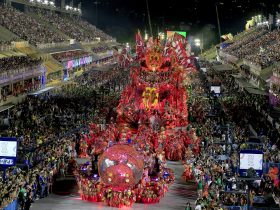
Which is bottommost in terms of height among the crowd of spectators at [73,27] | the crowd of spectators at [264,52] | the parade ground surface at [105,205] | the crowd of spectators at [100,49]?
the parade ground surface at [105,205]

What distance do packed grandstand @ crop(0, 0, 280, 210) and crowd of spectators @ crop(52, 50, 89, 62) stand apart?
0.91 ft

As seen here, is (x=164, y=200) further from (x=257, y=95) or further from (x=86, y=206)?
(x=257, y=95)

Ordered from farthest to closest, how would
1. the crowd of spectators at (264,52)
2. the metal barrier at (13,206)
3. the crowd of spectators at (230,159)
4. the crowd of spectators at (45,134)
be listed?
1. the crowd of spectators at (264,52)
2. the crowd of spectators at (45,134)
3. the crowd of spectators at (230,159)
4. the metal barrier at (13,206)

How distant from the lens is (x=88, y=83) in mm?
55406

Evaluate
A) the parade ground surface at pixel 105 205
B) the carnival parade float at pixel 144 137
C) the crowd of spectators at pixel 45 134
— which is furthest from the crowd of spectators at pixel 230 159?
the crowd of spectators at pixel 45 134

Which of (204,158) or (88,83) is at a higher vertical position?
(88,83)

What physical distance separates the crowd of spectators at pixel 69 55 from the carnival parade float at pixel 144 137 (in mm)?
31915

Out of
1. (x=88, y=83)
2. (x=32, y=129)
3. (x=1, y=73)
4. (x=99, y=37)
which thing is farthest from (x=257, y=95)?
(x=99, y=37)

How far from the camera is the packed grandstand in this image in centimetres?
1964

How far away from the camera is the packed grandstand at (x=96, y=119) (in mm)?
19641

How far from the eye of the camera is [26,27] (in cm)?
7212

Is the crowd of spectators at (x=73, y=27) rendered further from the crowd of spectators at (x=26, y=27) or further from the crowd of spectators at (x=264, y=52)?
the crowd of spectators at (x=264, y=52)

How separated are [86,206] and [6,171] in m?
2.81

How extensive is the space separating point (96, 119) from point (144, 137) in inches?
370
